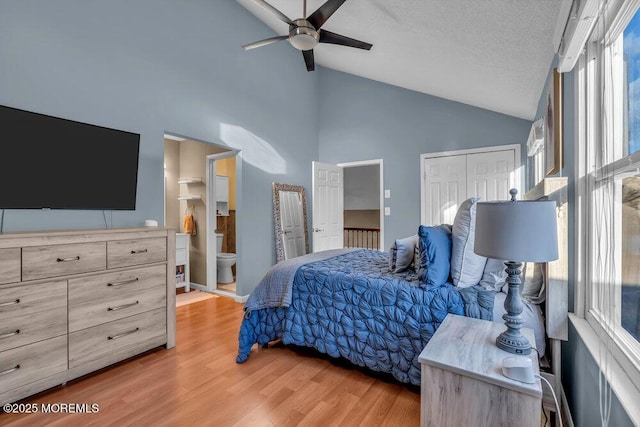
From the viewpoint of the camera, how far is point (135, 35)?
288cm

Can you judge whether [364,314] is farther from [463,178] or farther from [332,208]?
[332,208]

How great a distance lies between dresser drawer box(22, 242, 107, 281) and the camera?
6.25 ft

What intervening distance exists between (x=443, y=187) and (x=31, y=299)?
4.42m

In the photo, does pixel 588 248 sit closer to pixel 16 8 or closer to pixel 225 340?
pixel 225 340

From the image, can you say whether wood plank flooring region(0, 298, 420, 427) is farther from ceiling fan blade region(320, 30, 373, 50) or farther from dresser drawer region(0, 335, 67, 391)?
ceiling fan blade region(320, 30, 373, 50)

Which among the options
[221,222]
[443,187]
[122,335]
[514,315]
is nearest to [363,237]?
[443,187]

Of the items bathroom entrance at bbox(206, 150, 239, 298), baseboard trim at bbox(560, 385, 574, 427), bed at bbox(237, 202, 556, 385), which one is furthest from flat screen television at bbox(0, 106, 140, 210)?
baseboard trim at bbox(560, 385, 574, 427)

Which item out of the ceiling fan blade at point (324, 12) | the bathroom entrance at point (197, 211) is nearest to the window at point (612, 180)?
the ceiling fan blade at point (324, 12)

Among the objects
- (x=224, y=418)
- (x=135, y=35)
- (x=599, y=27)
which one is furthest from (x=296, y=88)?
(x=224, y=418)

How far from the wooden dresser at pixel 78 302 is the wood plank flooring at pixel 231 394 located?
157mm

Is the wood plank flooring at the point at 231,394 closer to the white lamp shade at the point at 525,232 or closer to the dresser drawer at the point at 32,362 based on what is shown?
the dresser drawer at the point at 32,362

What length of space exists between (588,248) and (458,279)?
679 mm

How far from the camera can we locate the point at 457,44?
2701 millimetres

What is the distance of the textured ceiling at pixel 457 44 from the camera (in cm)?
206
